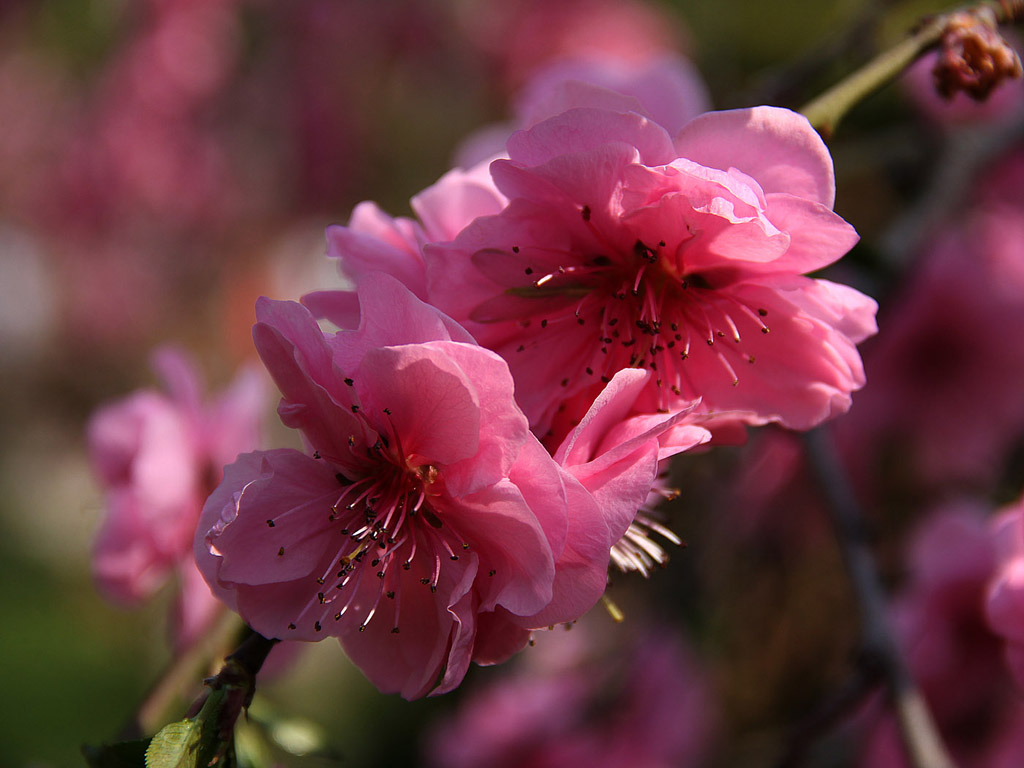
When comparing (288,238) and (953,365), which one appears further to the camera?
(288,238)

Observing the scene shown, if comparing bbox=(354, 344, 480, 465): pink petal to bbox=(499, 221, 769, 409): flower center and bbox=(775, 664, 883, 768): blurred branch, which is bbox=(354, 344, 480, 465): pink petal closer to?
bbox=(499, 221, 769, 409): flower center

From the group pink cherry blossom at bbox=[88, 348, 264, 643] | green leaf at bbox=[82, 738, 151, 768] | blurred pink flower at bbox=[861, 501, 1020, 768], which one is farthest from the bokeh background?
green leaf at bbox=[82, 738, 151, 768]

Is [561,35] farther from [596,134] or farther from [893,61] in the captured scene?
[596,134]

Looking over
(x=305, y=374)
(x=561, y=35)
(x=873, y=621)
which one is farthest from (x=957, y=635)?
(x=561, y=35)

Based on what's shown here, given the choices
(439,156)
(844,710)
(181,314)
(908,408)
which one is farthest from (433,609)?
(181,314)

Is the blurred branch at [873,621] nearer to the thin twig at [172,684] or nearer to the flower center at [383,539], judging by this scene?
the flower center at [383,539]
